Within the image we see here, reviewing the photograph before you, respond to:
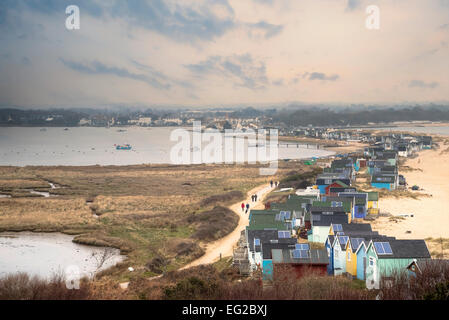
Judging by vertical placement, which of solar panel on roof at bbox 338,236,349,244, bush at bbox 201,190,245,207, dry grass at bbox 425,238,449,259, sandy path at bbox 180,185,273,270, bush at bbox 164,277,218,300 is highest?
solar panel on roof at bbox 338,236,349,244

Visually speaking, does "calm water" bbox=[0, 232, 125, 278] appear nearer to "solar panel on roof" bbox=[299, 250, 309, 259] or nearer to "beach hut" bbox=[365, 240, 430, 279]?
"solar panel on roof" bbox=[299, 250, 309, 259]

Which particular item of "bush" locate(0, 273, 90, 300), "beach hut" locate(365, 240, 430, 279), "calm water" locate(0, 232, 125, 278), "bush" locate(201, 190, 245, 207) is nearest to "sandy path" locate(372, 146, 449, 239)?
"beach hut" locate(365, 240, 430, 279)

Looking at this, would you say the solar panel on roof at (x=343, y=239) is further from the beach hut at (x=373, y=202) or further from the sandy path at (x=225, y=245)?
the beach hut at (x=373, y=202)

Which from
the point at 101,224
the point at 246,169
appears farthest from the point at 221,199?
the point at 246,169

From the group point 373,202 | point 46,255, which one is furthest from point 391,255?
point 46,255
